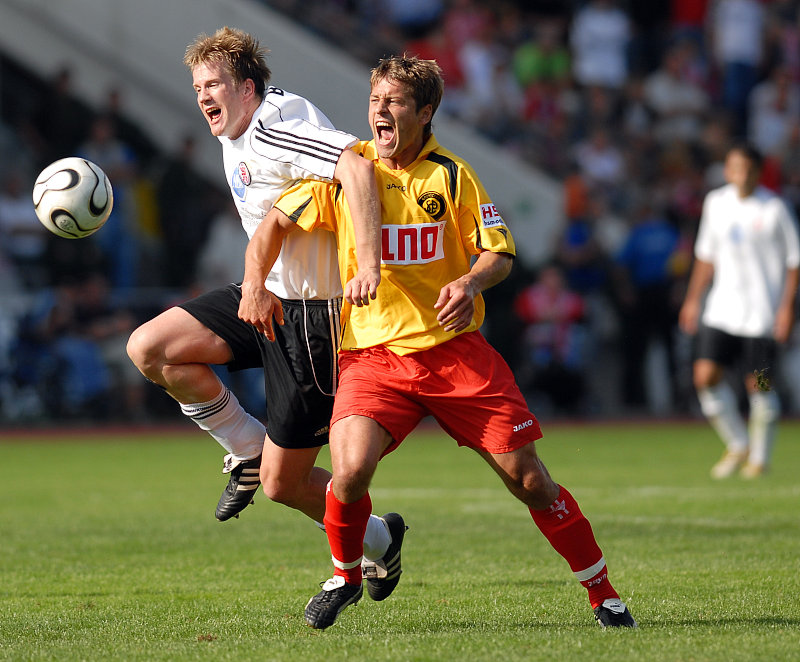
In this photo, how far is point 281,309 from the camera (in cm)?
551

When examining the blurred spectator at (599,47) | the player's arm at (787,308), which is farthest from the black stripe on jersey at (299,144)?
the blurred spectator at (599,47)

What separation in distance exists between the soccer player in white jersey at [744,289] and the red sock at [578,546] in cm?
594

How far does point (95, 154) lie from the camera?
1680cm

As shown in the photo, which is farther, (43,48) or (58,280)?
(43,48)

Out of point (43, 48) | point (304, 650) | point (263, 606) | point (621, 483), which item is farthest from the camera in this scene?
point (43, 48)

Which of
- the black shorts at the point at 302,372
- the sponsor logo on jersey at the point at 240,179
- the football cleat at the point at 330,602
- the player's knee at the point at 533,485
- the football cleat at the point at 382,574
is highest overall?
the sponsor logo on jersey at the point at 240,179

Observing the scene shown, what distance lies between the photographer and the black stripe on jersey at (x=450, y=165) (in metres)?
5.24

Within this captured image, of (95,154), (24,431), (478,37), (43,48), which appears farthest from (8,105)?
(478,37)

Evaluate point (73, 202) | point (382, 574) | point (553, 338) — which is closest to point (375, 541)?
point (382, 574)

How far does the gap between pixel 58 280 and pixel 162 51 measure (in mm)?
4609

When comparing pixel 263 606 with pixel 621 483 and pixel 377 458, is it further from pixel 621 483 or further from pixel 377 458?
pixel 621 483

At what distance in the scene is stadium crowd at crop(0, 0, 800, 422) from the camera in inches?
646

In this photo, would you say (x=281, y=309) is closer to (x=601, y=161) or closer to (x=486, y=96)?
(x=601, y=161)

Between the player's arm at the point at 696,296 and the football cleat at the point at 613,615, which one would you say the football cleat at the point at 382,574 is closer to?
the football cleat at the point at 613,615
